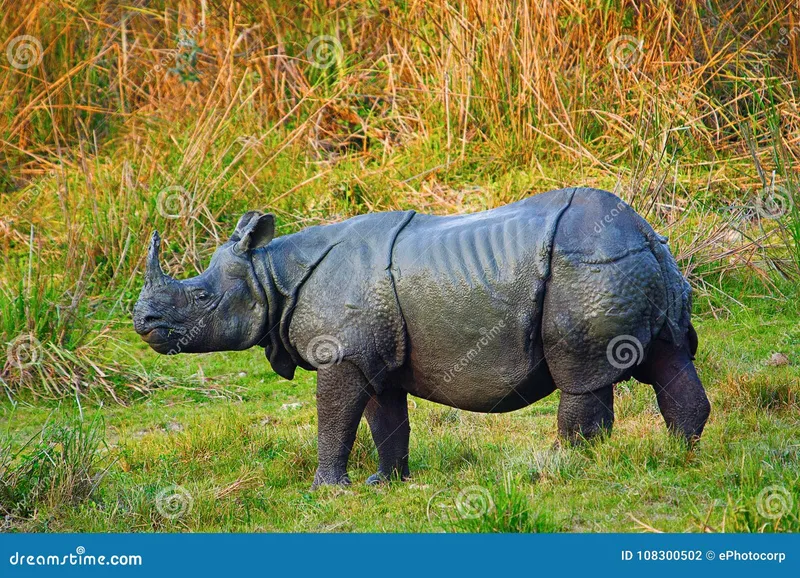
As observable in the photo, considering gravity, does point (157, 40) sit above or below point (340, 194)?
above

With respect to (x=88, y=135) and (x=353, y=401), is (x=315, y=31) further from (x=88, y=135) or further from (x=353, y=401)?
(x=353, y=401)

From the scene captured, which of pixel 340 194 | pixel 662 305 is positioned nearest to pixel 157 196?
pixel 340 194

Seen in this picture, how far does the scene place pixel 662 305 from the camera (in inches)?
241

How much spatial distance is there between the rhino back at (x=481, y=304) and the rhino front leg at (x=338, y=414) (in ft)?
1.07

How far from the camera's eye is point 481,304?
613cm

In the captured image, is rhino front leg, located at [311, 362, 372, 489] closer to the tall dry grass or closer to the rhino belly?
the rhino belly

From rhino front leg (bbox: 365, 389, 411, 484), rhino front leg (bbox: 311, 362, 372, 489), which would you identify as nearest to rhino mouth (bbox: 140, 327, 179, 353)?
rhino front leg (bbox: 311, 362, 372, 489)

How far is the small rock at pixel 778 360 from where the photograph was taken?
8.54 meters

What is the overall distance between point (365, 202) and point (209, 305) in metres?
4.78

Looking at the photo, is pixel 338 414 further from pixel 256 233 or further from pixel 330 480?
pixel 256 233

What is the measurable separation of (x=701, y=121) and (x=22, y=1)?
23.1 feet

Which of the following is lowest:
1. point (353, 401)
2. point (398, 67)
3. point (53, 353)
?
point (53, 353)

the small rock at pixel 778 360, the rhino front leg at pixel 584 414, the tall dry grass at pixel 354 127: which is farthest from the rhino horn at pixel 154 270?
the small rock at pixel 778 360

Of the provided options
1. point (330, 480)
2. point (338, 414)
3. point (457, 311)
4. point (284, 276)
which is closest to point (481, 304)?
point (457, 311)
